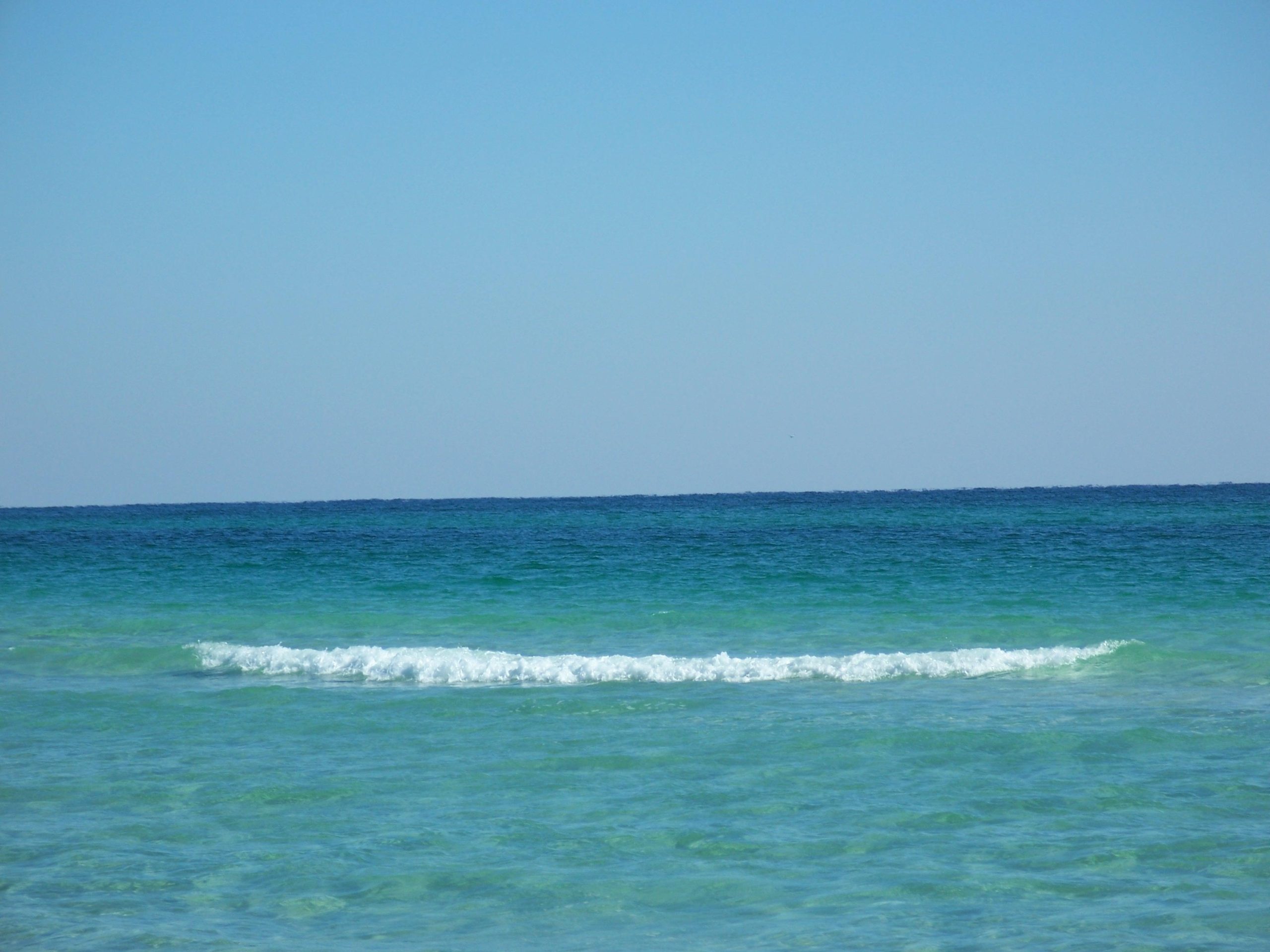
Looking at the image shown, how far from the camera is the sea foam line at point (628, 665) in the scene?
49.4ft

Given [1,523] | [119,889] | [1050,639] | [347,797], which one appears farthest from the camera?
[1,523]

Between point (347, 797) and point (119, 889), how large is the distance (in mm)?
2323

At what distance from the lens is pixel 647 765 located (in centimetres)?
1072

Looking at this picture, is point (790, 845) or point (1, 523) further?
point (1, 523)

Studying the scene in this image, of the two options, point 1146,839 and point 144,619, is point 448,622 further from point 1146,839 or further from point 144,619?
point 1146,839

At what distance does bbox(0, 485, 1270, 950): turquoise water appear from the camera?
7.35m

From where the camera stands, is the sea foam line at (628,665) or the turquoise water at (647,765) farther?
the sea foam line at (628,665)

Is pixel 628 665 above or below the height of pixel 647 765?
above

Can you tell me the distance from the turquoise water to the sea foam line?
73 millimetres

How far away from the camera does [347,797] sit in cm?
992

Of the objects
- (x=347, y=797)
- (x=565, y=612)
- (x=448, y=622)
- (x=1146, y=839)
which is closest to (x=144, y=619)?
(x=448, y=622)

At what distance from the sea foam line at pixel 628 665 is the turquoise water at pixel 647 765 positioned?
7 centimetres

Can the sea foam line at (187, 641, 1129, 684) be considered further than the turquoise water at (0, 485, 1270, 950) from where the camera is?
Yes

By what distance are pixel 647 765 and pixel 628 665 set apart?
190 inches
